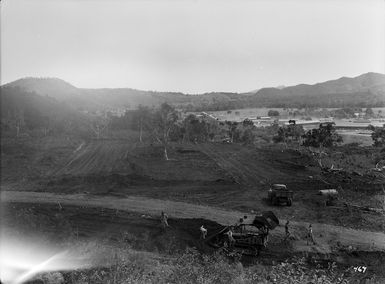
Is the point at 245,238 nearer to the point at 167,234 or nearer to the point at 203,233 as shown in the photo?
the point at 203,233

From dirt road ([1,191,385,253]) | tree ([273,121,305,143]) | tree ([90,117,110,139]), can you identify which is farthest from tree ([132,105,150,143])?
dirt road ([1,191,385,253])

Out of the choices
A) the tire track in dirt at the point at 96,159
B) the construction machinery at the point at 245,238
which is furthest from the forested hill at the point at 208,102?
the construction machinery at the point at 245,238

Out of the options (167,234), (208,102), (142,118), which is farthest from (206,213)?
(208,102)

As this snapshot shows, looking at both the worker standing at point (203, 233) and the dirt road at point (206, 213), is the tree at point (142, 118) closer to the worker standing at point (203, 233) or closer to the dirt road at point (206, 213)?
the dirt road at point (206, 213)

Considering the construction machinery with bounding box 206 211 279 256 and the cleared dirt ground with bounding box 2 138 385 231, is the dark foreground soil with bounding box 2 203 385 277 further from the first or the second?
the cleared dirt ground with bounding box 2 138 385 231

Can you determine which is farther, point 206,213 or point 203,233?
point 206,213

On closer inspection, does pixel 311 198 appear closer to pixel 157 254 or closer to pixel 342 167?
pixel 342 167
